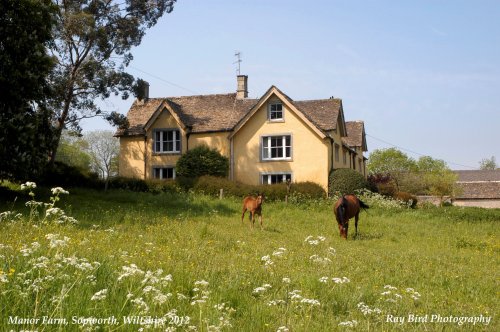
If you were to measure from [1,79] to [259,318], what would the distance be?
68.6 feet

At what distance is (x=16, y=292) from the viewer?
5.62 meters

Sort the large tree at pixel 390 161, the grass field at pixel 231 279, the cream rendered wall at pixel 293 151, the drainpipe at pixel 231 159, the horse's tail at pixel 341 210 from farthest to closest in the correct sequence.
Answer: the large tree at pixel 390 161, the drainpipe at pixel 231 159, the cream rendered wall at pixel 293 151, the horse's tail at pixel 341 210, the grass field at pixel 231 279

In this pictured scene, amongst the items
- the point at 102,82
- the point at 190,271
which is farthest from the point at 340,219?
the point at 102,82

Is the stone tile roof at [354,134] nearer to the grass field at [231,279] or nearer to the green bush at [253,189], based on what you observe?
the green bush at [253,189]

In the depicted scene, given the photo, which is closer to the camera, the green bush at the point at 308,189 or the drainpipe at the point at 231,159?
the green bush at the point at 308,189

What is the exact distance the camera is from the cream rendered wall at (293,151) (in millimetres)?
39625

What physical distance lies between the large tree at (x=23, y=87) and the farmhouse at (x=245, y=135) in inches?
706

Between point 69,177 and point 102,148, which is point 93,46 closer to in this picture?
point 69,177

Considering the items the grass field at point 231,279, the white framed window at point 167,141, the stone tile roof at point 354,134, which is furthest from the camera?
the stone tile roof at point 354,134

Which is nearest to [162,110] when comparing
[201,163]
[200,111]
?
[200,111]

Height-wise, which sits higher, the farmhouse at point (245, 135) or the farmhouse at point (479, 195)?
the farmhouse at point (245, 135)

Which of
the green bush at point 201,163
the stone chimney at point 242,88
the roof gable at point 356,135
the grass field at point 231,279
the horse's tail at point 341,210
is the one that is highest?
the stone chimney at point 242,88

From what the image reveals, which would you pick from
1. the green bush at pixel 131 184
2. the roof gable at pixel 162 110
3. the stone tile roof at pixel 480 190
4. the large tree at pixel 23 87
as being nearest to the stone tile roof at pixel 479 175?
the stone tile roof at pixel 480 190

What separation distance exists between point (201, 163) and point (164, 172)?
5.28 metres
